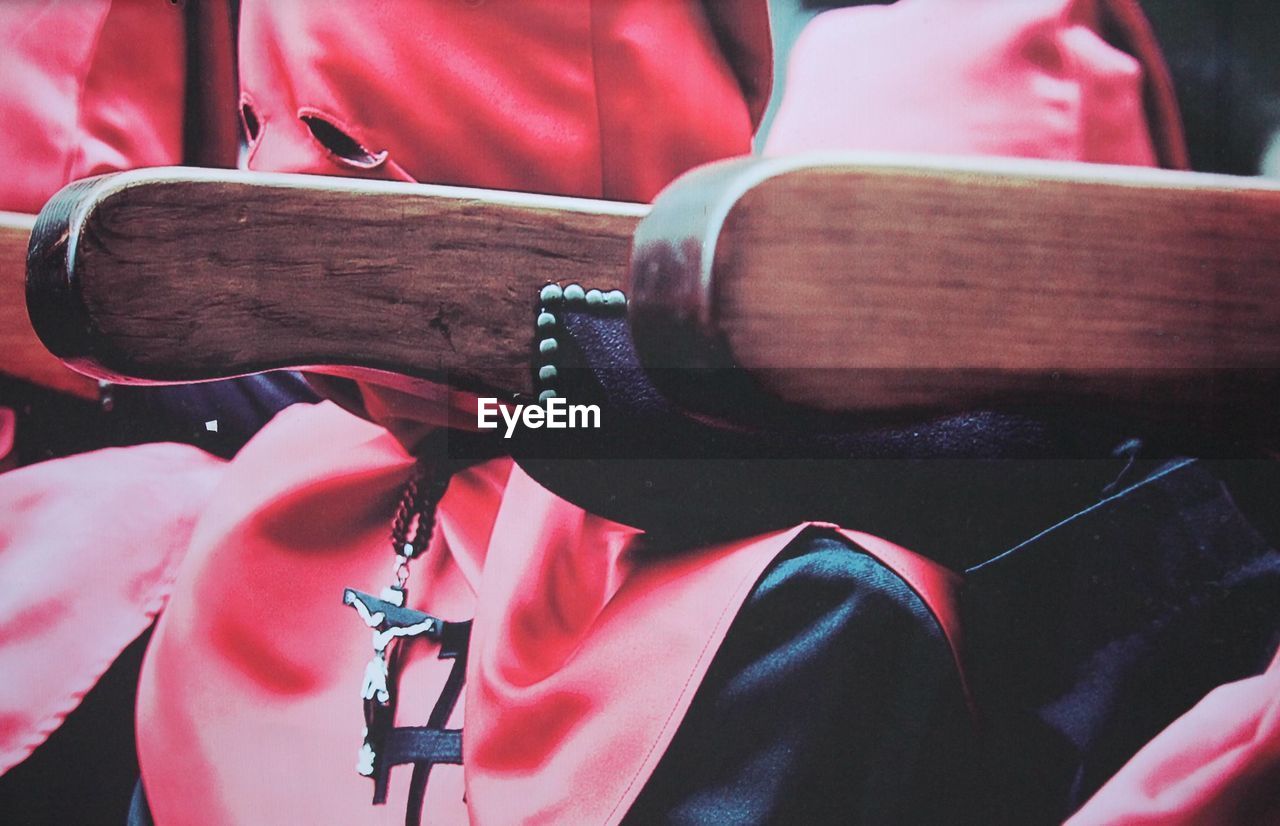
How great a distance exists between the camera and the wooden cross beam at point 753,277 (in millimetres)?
297

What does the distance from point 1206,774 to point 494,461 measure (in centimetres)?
38

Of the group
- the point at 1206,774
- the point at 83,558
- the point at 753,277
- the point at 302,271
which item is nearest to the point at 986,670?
the point at 1206,774

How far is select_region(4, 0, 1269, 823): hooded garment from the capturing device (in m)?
0.43

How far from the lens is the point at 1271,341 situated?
A: 0.34 metres

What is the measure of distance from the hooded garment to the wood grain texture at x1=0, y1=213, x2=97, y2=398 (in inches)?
1.8

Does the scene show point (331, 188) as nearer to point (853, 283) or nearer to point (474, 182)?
point (474, 182)

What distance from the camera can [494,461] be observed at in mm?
454

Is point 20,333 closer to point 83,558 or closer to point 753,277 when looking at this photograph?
point 83,558

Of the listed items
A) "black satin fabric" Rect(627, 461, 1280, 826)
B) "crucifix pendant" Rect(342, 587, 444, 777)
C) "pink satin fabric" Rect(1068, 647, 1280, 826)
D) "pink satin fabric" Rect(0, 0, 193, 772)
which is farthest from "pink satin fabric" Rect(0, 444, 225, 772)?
"pink satin fabric" Rect(1068, 647, 1280, 826)

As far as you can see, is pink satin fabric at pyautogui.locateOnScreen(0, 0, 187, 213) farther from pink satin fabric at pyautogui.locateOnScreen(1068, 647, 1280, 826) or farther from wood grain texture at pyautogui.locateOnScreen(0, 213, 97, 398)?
pink satin fabric at pyautogui.locateOnScreen(1068, 647, 1280, 826)

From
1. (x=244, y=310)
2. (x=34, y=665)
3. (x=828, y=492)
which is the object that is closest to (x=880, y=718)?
(x=828, y=492)

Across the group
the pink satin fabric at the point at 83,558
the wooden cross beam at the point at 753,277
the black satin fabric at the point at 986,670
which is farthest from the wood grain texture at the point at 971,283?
the pink satin fabric at the point at 83,558

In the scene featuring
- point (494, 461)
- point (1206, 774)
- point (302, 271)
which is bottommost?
point (1206, 774)

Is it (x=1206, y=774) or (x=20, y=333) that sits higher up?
(x=20, y=333)
